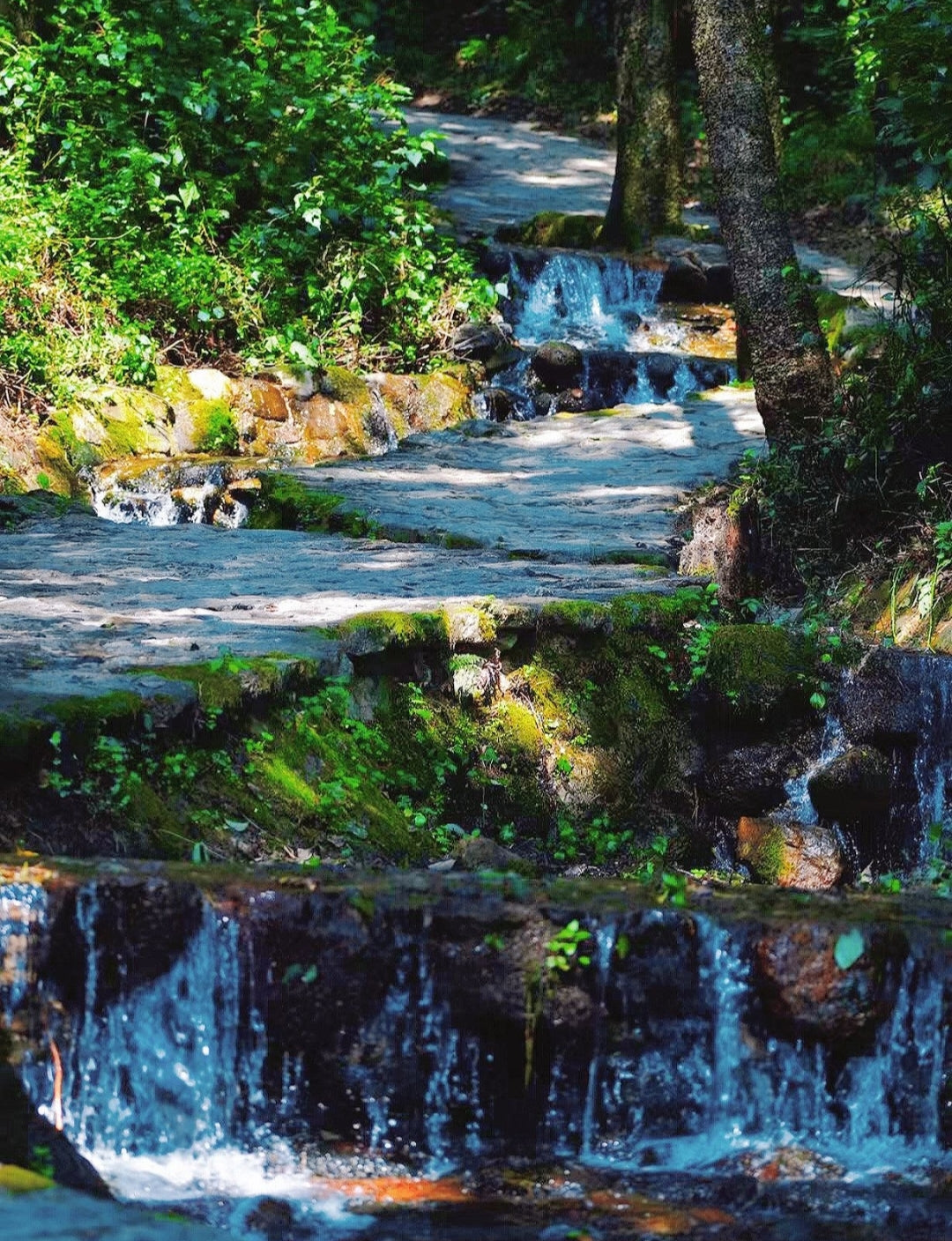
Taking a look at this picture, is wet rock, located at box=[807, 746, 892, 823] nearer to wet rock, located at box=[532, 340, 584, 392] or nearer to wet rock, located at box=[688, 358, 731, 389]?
wet rock, located at box=[532, 340, 584, 392]

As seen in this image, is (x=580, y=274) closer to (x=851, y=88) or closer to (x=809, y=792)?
(x=851, y=88)

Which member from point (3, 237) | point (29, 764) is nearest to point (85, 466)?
point (3, 237)

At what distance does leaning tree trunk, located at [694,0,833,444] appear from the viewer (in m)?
8.66

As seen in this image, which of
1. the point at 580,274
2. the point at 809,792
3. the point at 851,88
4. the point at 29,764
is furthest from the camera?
the point at 851,88

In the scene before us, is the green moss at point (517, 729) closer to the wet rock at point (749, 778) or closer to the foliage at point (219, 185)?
the wet rock at point (749, 778)

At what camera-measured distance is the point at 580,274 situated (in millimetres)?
16078

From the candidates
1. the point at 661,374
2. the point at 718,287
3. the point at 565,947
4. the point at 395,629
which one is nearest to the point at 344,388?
the point at 661,374

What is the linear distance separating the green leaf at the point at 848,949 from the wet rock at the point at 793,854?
2.23 m

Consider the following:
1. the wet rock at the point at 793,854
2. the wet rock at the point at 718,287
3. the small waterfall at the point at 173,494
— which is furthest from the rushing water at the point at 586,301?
the wet rock at the point at 793,854

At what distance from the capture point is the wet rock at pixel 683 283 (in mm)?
16156

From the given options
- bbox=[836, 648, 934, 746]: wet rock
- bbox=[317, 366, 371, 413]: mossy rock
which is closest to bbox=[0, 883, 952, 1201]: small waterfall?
bbox=[836, 648, 934, 746]: wet rock

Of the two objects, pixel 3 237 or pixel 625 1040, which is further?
pixel 3 237

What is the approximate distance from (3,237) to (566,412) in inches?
202

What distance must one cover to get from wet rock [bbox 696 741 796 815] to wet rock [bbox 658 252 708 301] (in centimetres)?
1018
